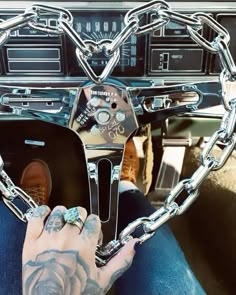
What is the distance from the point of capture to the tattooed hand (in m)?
0.70

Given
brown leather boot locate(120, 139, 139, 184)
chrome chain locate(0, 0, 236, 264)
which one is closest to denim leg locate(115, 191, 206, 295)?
chrome chain locate(0, 0, 236, 264)

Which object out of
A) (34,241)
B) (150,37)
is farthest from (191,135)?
(34,241)

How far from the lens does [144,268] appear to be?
0.92 m

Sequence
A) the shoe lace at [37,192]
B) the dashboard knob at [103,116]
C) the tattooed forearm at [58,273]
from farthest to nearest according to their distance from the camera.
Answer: the shoe lace at [37,192] → the dashboard knob at [103,116] → the tattooed forearm at [58,273]

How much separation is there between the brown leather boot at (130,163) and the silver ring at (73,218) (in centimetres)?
48

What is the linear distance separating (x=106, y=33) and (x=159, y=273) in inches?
14.3

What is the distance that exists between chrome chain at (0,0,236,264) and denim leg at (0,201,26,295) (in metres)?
0.15

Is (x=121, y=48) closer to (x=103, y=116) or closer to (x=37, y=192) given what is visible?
(x=103, y=116)

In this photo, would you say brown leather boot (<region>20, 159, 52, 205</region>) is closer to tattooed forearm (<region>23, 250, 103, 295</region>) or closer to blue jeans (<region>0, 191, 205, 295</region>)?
blue jeans (<region>0, 191, 205, 295</region>)

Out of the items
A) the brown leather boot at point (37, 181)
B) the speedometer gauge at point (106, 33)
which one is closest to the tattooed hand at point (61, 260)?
the speedometer gauge at point (106, 33)

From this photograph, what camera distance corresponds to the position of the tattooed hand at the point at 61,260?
700 millimetres

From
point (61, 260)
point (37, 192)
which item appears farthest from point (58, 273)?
point (37, 192)

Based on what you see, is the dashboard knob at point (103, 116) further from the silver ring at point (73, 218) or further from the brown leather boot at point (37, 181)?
the brown leather boot at point (37, 181)

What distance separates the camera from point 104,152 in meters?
0.90
